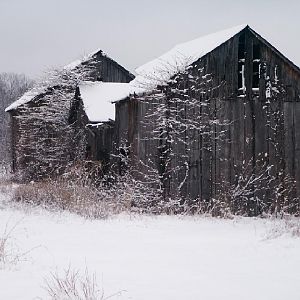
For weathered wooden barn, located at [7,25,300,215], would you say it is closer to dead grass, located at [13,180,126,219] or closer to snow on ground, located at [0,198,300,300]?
dead grass, located at [13,180,126,219]

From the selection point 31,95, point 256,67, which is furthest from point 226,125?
point 31,95

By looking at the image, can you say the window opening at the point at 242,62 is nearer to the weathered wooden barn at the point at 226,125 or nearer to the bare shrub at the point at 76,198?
the weathered wooden barn at the point at 226,125

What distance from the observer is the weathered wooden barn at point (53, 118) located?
1054 inches

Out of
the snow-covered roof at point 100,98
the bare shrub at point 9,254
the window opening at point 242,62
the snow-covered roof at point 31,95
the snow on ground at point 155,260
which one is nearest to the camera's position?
the snow on ground at point 155,260

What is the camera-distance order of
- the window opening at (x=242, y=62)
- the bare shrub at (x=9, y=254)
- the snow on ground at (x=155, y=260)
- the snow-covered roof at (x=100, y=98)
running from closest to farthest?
the snow on ground at (x=155, y=260) < the bare shrub at (x=9, y=254) < the window opening at (x=242, y=62) < the snow-covered roof at (x=100, y=98)

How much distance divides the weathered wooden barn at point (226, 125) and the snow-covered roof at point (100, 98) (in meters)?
4.03

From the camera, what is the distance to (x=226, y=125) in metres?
15.8

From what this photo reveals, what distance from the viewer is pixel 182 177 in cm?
1532

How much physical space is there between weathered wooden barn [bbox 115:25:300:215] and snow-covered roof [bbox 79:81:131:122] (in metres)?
4.03

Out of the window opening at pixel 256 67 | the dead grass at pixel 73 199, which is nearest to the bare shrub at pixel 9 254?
the dead grass at pixel 73 199

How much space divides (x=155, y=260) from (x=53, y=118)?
21401 mm

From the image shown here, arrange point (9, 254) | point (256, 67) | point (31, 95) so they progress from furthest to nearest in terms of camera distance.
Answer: point (31, 95) < point (256, 67) < point (9, 254)

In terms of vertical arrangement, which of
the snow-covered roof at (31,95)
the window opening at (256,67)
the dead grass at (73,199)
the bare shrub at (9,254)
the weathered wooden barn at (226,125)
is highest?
the snow-covered roof at (31,95)

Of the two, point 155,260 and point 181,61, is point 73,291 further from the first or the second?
point 181,61
